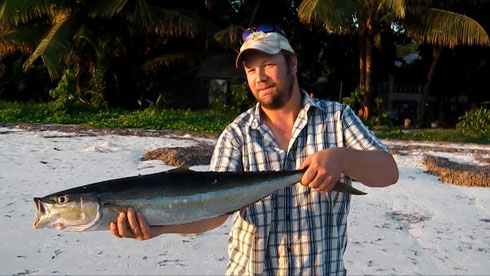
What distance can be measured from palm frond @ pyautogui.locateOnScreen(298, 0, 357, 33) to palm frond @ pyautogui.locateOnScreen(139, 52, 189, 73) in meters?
6.00

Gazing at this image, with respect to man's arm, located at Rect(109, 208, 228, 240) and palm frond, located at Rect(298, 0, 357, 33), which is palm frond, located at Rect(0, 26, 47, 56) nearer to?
palm frond, located at Rect(298, 0, 357, 33)

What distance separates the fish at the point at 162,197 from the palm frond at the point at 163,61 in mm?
19721

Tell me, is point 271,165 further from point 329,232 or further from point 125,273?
point 125,273

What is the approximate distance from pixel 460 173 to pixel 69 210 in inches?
311

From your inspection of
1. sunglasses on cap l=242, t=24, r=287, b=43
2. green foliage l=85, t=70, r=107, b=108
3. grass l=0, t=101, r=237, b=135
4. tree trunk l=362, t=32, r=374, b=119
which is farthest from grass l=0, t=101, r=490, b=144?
sunglasses on cap l=242, t=24, r=287, b=43

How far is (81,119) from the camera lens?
55.9 ft

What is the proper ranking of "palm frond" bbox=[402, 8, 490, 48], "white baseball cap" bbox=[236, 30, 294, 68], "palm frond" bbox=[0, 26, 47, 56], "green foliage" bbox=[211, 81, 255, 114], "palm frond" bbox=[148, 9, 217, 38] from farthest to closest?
"green foliage" bbox=[211, 81, 255, 114] → "palm frond" bbox=[0, 26, 47, 56] → "palm frond" bbox=[148, 9, 217, 38] → "palm frond" bbox=[402, 8, 490, 48] → "white baseball cap" bbox=[236, 30, 294, 68]

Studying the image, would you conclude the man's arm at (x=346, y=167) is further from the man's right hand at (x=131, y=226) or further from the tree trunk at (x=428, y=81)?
the tree trunk at (x=428, y=81)

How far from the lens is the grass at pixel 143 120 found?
15.9 metres

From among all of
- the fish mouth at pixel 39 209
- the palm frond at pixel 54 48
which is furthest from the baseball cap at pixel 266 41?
the palm frond at pixel 54 48

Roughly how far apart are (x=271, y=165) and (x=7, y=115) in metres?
16.3

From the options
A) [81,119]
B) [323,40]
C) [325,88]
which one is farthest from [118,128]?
[325,88]

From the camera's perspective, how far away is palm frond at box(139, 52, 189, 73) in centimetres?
2142

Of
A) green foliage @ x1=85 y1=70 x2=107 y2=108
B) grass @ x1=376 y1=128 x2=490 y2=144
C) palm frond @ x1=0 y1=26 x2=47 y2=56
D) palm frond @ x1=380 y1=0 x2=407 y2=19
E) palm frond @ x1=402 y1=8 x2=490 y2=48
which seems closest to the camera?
grass @ x1=376 y1=128 x2=490 y2=144
